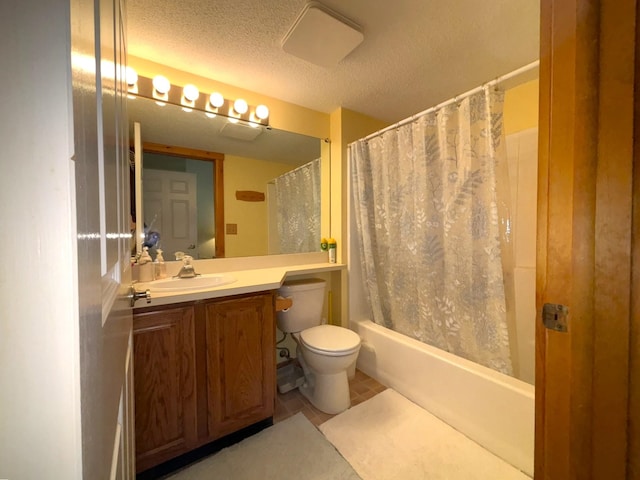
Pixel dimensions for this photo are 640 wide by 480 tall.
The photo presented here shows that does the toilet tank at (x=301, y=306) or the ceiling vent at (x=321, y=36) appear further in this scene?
the toilet tank at (x=301, y=306)

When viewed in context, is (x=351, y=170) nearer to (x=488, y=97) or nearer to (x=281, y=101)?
(x=281, y=101)

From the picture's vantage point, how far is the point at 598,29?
53cm

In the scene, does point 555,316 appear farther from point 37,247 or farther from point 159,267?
point 159,267

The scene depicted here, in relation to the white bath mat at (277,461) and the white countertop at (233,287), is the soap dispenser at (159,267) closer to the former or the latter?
the white countertop at (233,287)

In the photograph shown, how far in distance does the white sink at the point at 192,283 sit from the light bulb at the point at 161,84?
115 cm

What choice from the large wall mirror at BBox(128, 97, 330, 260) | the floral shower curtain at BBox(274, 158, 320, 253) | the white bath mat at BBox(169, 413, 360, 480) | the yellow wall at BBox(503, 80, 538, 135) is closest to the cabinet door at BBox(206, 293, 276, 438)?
the white bath mat at BBox(169, 413, 360, 480)

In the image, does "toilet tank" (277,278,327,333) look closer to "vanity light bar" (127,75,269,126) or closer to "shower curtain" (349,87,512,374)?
"shower curtain" (349,87,512,374)

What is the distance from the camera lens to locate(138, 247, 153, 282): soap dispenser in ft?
4.44

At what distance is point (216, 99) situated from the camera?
161cm

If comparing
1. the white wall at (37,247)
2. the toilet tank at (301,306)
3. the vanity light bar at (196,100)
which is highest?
the vanity light bar at (196,100)

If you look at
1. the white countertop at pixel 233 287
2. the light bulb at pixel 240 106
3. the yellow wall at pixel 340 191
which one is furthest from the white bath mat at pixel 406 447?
the light bulb at pixel 240 106

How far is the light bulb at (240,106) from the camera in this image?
67.1 inches

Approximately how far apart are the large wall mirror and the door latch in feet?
5.41

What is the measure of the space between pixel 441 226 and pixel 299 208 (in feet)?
3.79
